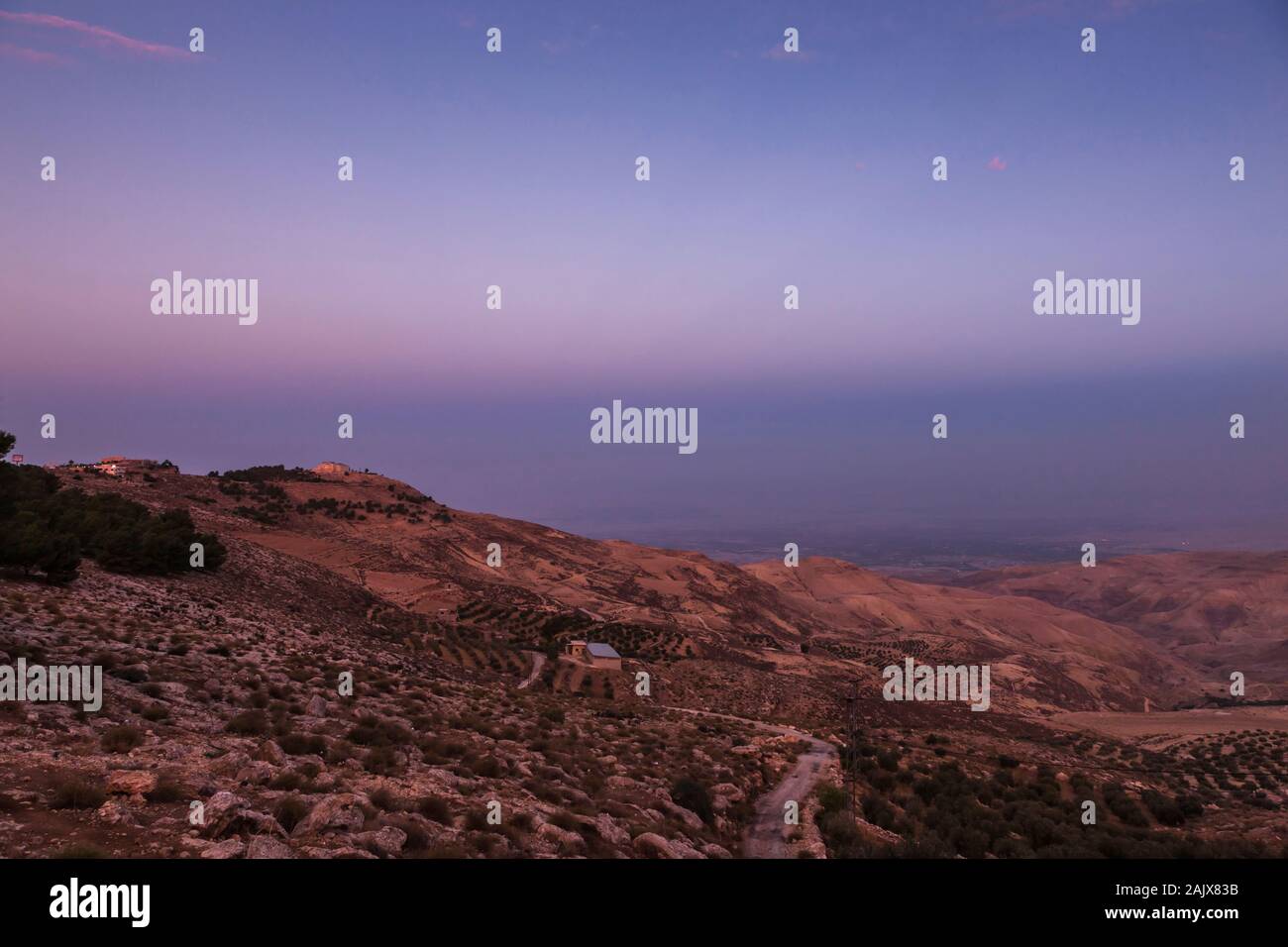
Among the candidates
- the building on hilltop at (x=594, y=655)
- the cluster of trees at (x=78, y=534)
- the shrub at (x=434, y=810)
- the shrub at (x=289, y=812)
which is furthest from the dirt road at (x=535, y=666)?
the shrub at (x=289, y=812)

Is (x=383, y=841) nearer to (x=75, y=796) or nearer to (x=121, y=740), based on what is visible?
(x=75, y=796)

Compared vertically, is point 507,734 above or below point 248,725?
below

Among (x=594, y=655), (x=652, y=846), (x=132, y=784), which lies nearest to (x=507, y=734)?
(x=652, y=846)

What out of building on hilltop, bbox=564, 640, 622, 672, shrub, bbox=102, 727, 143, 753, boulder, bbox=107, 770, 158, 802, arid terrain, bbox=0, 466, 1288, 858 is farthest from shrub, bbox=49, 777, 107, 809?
building on hilltop, bbox=564, 640, 622, 672

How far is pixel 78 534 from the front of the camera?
22844 millimetres

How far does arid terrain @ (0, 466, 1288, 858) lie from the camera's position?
7.85 meters

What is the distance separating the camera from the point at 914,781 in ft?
60.3

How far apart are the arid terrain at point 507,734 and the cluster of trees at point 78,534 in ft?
2.55

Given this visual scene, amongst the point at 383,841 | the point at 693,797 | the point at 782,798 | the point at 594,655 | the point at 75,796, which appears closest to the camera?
the point at 75,796

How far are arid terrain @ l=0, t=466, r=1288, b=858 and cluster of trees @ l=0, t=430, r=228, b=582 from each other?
776 millimetres

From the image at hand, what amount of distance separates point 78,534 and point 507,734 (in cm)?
1759

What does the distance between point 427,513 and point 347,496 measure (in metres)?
7.12

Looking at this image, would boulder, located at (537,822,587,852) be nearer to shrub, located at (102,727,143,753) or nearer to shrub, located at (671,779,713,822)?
shrub, located at (671,779,713,822)
